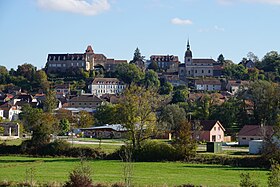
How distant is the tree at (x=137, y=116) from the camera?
4366 cm

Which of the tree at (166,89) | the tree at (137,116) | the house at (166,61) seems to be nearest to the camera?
the tree at (137,116)

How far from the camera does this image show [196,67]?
142875mm

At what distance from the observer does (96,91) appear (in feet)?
415

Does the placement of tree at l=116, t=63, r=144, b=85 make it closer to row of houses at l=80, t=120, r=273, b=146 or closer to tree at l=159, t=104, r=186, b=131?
tree at l=159, t=104, r=186, b=131

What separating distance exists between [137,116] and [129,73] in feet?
281

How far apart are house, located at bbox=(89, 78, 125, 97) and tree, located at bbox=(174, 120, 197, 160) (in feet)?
279

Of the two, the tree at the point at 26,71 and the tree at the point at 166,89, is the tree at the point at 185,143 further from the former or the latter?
the tree at the point at 26,71

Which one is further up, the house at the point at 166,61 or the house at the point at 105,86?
the house at the point at 166,61

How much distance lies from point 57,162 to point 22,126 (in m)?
33.7

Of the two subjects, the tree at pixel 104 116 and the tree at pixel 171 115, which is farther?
the tree at pixel 104 116

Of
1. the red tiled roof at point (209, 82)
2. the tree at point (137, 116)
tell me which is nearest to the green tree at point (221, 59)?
the red tiled roof at point (209, 82)

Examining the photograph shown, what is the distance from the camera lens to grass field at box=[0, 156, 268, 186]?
92.4 ft

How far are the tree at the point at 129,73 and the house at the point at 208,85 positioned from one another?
12.6 meters

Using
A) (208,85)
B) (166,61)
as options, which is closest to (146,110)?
(208,85)
